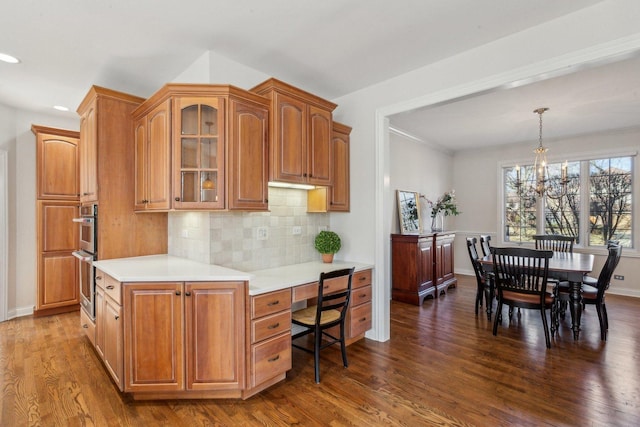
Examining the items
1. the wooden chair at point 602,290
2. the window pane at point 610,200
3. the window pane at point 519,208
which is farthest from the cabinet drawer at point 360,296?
the window pane at point 610,200

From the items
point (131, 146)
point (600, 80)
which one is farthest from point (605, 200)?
point (131, 146)

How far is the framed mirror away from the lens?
17.8ft

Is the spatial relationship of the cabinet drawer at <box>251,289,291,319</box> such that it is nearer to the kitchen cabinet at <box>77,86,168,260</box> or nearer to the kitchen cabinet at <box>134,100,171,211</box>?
the kitchen cabinet at <box>134,100,171,211</box>

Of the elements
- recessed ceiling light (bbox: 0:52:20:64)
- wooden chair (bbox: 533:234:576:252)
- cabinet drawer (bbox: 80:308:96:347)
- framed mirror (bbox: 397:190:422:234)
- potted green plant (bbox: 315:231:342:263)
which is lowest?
cabinet drawer (bbox: 80:308:96:347)

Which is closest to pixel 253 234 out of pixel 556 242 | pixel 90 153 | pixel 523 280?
pixel 90 153

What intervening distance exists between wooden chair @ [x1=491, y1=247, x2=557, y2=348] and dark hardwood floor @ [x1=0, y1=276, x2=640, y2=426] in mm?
395

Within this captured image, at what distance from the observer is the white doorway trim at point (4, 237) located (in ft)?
12.8

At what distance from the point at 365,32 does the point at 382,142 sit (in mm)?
Result: 1142

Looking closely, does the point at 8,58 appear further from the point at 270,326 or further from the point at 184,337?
the point at 270,326

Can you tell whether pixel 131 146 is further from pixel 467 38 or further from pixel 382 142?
pixel 467 38

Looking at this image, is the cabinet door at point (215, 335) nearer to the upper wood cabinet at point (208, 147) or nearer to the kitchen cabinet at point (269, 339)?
the kitchen cabinet at point (269, 339)

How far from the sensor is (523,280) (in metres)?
3.42

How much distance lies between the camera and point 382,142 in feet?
11.2

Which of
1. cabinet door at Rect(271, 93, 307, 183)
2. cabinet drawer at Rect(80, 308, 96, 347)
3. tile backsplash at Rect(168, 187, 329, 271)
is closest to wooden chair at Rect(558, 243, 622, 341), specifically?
tile backsplash at Rect(168, 187, 329, 271)
